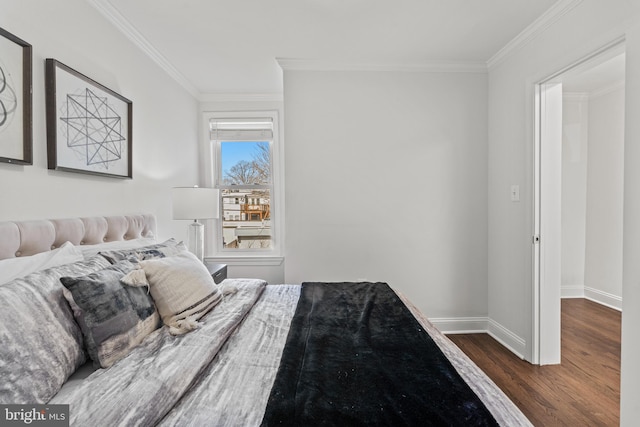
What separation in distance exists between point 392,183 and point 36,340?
8.64 ft

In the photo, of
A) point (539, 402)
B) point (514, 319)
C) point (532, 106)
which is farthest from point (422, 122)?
point (539, 402)

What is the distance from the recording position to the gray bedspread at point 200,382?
812mm

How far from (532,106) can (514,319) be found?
5.67 feet

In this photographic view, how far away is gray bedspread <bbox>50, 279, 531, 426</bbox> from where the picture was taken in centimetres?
81

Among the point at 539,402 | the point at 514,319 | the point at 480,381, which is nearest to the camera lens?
the point at 480,381

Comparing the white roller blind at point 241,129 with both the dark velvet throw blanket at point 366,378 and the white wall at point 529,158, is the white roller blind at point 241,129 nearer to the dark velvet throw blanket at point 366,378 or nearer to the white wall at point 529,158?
the white wall at point 529,158

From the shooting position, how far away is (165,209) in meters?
2.84

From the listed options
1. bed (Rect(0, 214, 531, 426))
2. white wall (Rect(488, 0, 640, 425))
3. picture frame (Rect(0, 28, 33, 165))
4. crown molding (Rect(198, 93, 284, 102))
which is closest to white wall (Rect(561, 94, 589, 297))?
white wall (Rect(488, 0, 640, 425))

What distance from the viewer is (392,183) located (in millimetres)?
2938

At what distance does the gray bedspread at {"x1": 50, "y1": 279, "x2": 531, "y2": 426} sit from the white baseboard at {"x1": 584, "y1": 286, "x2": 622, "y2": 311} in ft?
11.4

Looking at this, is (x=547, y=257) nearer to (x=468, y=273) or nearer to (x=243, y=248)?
(x=468, y=273)

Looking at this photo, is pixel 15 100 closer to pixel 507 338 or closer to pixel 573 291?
pixel 507 338

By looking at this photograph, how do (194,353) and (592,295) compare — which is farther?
(592,295)

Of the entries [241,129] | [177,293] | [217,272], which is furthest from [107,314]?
[241,129]
